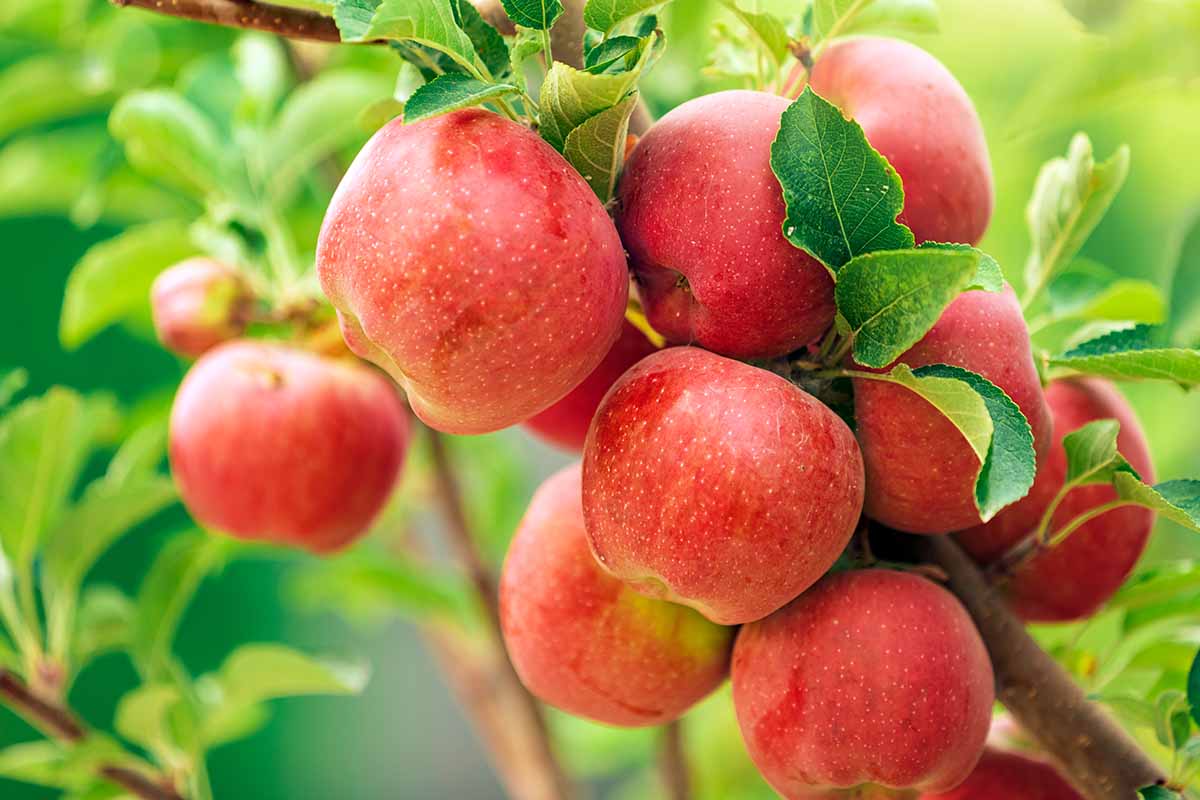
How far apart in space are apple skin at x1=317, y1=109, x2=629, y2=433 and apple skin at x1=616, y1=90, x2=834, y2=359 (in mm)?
25

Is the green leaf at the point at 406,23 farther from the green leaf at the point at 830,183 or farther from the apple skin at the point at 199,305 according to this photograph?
the apple skin at the point at 199,305

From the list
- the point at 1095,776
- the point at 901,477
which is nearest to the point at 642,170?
the point at 901,477

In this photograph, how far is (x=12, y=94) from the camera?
0.87m

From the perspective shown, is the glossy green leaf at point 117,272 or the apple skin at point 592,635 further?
the glossy green leaf at point 117,272

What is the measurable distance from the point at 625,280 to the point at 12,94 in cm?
69

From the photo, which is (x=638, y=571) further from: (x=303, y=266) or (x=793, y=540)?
(x=303, y=266)

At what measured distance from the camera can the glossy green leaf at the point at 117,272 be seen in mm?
774

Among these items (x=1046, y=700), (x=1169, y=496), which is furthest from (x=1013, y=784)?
(x=1169, y=496)

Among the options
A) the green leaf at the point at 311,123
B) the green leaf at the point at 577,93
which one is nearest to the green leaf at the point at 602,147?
the green leaf at the point at 577,93

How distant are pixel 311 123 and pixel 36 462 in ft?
0.93

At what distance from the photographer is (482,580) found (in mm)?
913

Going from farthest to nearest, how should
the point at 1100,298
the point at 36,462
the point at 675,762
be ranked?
the point at 675,762 → the point at 36,462 → the point at 1100,298

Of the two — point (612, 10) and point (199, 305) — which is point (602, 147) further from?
point (199, 305)

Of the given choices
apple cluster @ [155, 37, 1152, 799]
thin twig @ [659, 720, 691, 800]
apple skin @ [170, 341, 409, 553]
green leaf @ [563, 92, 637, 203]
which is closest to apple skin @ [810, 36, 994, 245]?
apple cluster @ [155, 37, 1152, 799]
